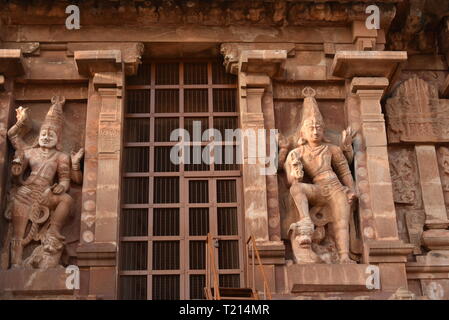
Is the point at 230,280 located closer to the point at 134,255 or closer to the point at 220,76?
the point at 134,255

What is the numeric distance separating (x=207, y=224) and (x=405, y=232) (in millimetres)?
3773

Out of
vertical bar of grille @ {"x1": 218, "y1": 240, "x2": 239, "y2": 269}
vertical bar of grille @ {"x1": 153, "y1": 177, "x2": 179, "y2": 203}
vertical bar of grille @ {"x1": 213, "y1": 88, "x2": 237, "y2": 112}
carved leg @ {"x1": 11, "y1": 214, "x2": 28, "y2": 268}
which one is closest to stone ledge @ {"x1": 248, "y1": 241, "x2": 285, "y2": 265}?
vertical bar of grille @ {"x1": 218, "y1": 240, "x2": 239, "y2": 269}

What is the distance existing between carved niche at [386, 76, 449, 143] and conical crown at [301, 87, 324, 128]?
67.6 inches

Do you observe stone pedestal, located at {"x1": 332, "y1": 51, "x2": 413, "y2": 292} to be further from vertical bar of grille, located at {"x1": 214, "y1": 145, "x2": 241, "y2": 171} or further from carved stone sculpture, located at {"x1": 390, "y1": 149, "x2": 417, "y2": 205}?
vertical bar of grille, located at {"x1": 214, "y1": 145, "x2": 241, "y2": 171}

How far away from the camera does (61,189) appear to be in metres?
14.3

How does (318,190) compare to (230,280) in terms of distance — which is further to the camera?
(318,190)

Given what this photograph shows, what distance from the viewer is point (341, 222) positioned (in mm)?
14211

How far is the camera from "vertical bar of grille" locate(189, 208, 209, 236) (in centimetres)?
1455

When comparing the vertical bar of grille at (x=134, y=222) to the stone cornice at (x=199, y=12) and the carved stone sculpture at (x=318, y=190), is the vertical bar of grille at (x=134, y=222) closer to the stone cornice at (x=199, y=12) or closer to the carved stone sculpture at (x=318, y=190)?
the carved stone sculpture at (x=318, y=190)

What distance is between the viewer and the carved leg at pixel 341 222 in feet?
46.2

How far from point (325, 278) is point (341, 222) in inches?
48.3

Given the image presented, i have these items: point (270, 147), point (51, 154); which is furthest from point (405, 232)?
point (51, 154)

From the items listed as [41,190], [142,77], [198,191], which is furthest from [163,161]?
[41,190]

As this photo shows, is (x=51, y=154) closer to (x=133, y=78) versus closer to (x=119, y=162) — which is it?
(x=119, y=162)
